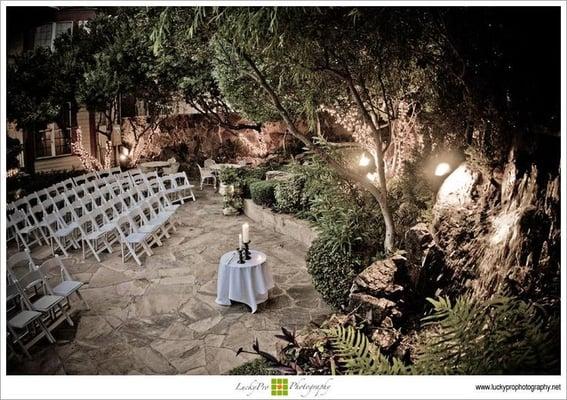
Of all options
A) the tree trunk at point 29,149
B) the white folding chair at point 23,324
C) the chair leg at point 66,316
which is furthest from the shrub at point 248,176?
the white folding chair at point 23,324

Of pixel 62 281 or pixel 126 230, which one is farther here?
pixel 126 230

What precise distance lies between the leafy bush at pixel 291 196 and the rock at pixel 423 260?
3472 millimetres

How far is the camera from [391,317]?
3768mm

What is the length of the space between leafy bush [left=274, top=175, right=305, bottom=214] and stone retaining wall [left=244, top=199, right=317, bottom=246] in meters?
0.17

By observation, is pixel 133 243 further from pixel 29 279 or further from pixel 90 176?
pixel 29 279

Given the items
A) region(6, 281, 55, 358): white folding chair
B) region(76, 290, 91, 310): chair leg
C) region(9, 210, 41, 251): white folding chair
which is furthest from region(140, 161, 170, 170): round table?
region(6, 281, 55, 358): white folding chair

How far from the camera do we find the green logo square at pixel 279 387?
9.65 ft

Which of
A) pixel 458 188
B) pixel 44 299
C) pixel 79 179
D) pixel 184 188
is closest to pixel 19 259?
pixel 44 299

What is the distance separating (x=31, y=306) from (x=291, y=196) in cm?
458

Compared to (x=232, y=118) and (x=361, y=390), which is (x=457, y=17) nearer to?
(x=361, y=390)

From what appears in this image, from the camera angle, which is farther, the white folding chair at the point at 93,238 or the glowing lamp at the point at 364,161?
the white folding chair at the point at 93,238

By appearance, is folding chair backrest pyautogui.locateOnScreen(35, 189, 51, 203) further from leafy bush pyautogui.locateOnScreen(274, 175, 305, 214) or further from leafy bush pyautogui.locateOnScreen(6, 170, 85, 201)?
leafy bush pyautogui.locateOnScreen(274, 175, 305, 214)

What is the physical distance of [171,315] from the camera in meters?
4.95

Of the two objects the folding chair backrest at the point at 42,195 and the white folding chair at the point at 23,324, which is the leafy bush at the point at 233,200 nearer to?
the folding chair backrest at the point at 42,195
